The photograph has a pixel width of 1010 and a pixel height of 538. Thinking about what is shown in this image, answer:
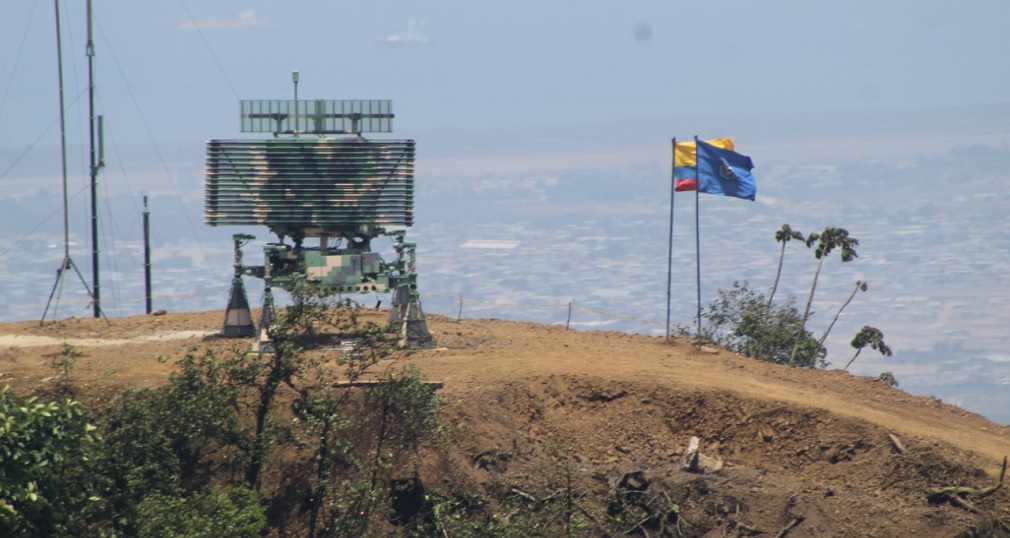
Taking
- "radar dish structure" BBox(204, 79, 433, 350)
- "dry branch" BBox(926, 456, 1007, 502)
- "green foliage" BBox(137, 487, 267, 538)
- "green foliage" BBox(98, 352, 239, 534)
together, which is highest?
"radar dish structure" BBox(204, 79, 433, 350)

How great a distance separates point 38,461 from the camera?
22.0 meters

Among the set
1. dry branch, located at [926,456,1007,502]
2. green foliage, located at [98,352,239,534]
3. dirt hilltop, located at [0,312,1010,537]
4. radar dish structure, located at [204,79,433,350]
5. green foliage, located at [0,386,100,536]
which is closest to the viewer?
green foliage, located at [0,386,100,536]

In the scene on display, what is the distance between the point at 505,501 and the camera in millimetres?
26578

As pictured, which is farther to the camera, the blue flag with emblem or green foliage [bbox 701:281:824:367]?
green foliage [bbox 701:281:824:367]

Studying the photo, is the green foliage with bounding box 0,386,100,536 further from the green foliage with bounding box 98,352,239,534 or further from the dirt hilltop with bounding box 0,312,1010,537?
the dirt hilltop with bounding box 0,312,1010,537

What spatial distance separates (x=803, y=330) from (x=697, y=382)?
9.78 metres

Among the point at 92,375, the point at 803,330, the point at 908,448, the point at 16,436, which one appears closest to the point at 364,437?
the point at 92,375

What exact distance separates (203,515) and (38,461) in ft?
10.9

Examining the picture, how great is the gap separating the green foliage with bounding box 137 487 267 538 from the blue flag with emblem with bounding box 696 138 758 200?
14.4 m

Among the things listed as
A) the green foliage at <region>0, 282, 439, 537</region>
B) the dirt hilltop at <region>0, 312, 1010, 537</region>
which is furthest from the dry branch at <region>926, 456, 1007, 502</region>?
the green foliage at <region>0, 282, 439, 537</region>

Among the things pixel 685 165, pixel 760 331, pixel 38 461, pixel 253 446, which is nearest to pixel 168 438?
pixel 253 446

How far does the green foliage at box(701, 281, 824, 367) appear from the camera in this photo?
123ft

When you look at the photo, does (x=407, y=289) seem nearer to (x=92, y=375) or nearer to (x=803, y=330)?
(x=92, y=375)

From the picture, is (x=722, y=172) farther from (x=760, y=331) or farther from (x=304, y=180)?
(x=304, y=180)
